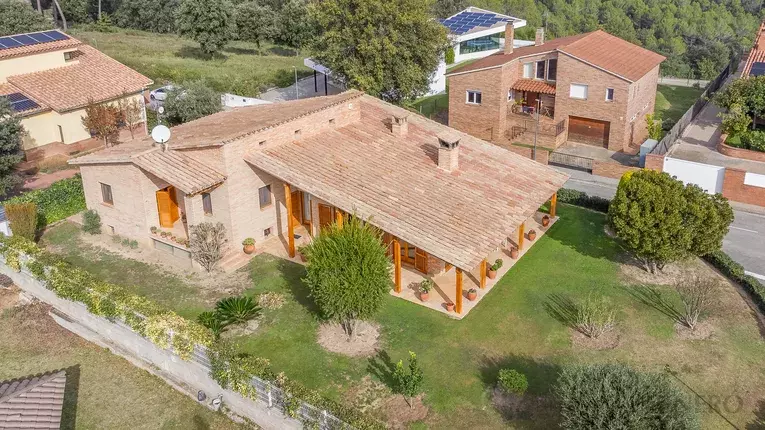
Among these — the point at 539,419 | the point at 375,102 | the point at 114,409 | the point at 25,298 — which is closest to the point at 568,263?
the point at 539,419

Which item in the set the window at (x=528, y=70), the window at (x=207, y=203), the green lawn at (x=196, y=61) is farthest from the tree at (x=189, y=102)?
the window at (x=528, y=70)

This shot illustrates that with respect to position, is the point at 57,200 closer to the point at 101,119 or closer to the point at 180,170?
the point at 101,119

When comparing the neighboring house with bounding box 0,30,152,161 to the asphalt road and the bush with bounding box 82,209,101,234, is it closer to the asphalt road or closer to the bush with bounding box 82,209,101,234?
the bush with bounding box 82,209,101,234

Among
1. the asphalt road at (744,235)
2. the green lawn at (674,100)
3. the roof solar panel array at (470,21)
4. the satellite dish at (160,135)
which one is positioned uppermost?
the satellite dish at (160,135)

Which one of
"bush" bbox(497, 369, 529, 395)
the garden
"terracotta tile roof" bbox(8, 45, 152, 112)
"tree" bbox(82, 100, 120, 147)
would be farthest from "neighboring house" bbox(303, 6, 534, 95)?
"bush" bbox(497, 369, 529, 395)

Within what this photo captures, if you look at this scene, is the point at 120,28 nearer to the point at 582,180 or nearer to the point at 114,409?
the point at 582,180

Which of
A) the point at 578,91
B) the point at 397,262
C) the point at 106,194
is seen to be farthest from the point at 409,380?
the point at 578,91

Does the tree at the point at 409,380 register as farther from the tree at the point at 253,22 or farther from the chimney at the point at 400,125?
the tree at the point at 253,22
